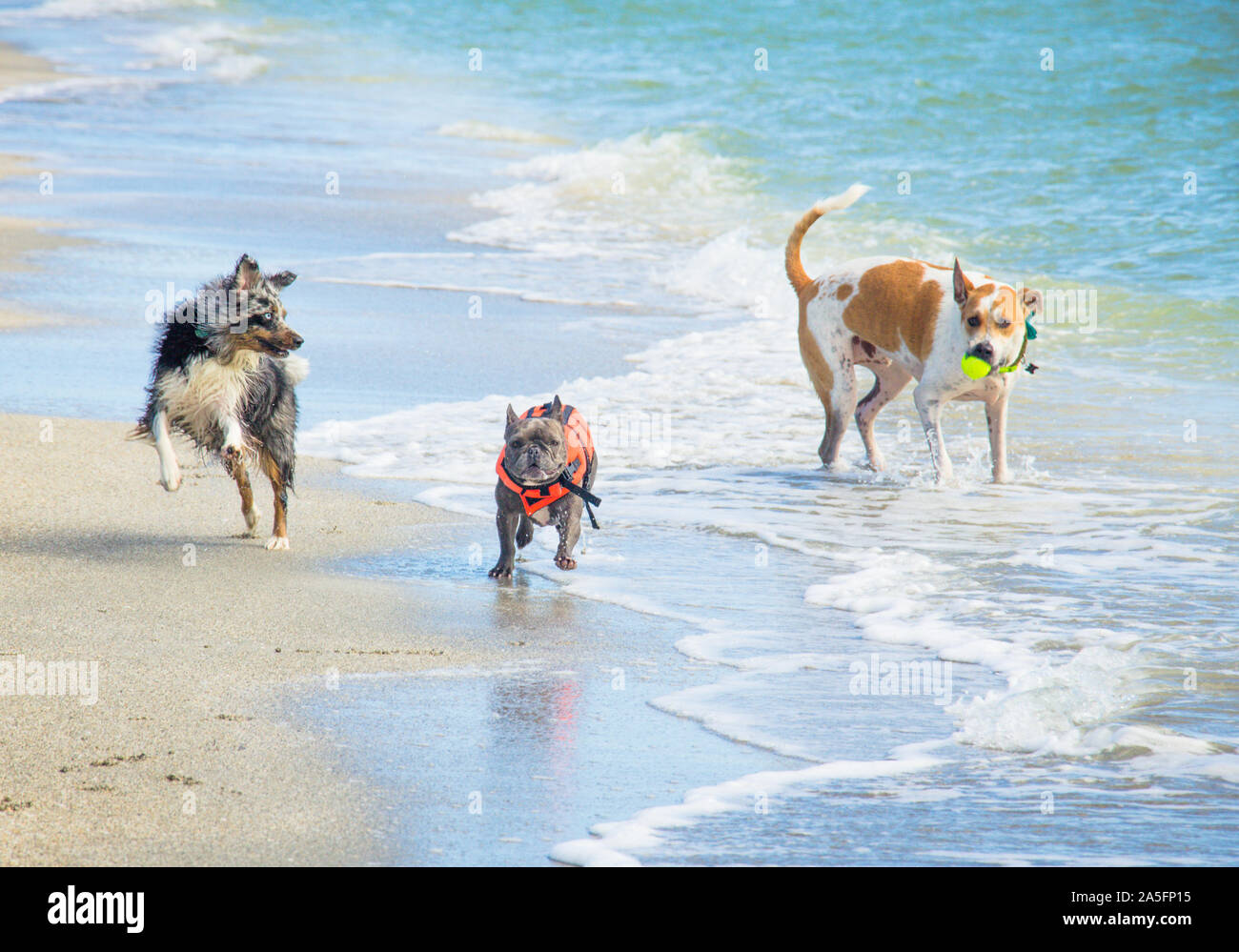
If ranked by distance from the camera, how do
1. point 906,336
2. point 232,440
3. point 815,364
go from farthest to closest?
point 815,364 → point 906,336 → point 232,440

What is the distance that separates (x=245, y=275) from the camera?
247 inches

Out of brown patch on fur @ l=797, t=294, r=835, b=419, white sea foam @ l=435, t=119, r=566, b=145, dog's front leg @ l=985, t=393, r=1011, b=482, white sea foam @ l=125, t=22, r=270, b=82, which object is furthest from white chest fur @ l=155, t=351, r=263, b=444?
white sea foam @ l=125, t=22, r=270, b=82

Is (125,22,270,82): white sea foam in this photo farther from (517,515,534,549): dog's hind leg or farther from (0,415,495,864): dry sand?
(517,515,534,549): dog's hind leg

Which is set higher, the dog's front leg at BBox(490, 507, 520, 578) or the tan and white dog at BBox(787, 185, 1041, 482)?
the tan and white dog at BBox(787, 185, 1041, 482)

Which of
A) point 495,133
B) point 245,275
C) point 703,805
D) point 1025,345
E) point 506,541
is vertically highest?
point 495,133

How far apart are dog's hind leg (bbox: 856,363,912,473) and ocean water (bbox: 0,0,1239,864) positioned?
28 centimetres

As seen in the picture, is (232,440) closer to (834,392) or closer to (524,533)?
(524,533)

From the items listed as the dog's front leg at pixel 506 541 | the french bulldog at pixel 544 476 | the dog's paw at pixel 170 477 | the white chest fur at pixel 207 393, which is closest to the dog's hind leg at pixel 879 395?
the french bulldog at pixel 544 476

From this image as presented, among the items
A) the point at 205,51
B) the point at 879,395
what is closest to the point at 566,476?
the point at 879,395

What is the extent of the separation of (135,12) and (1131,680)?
145ft

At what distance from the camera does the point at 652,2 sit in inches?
1683

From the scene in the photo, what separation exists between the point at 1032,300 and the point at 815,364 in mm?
1323

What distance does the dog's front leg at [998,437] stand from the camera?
7797mm

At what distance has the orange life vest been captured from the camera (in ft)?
19.2
